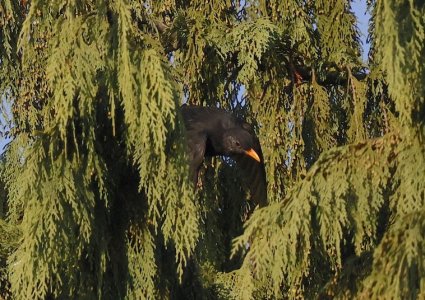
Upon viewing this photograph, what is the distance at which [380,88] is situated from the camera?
158 inches

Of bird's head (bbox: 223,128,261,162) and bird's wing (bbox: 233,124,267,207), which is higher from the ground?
bird's head (bbox: 223,128,261,162)

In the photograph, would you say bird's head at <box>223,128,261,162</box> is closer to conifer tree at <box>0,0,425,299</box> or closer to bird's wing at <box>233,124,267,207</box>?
bird's wing at <box>233,124,267,207</box>

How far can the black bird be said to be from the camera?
11.2ft

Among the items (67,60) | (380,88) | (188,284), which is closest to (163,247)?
(188,284)

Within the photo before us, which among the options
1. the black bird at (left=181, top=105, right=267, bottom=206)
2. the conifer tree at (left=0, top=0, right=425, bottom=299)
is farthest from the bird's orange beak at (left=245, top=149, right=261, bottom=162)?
the conifer tree at (left=0, top=0, right=425, bottom=299)

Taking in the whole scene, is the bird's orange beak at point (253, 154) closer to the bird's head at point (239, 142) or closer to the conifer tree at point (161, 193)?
the bird's head at point (239, 142)

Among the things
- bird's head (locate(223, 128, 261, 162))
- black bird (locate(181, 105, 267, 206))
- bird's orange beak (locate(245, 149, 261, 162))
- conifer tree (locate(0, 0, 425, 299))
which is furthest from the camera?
bird's orange beak (locate(245, 149, 261, 162))

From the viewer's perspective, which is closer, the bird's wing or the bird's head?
the bird's head

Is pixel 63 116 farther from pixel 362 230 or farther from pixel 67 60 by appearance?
pixel 362 230

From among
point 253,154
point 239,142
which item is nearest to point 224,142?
point 239,142

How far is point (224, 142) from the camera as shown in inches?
142

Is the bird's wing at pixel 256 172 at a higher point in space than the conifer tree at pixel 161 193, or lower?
higher

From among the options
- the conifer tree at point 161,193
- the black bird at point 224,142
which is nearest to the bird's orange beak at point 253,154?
the black bird at point 224,142

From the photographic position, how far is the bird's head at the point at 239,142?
3.56 meters
